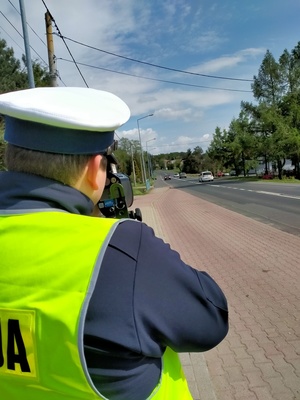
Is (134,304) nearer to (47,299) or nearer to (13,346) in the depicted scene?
(47,299)

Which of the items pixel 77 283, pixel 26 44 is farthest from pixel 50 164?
pixel 26 44

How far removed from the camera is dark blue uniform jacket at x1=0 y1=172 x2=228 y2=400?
0.87 meters

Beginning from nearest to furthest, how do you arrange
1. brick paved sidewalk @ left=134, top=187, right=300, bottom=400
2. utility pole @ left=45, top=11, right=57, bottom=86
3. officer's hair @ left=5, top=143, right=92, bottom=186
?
officer's hair @ left=5, top=143, right=92, bottom=186 → brick paved sidewalk @ left=134, top=187, right=300, bottom=400 → utility pole @ left=45, top=11, right=57, bottom=86

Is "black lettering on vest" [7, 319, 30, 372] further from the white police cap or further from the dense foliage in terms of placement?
the dense foliage

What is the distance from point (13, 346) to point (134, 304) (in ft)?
1.07

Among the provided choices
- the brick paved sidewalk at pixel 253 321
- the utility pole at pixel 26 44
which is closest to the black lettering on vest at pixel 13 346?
the brick paved sidewalk at pixel 253 321

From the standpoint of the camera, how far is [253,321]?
13.5 ft

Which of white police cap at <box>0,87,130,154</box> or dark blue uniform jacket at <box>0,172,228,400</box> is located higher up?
white police cap at <box>0,87,130,154</box>

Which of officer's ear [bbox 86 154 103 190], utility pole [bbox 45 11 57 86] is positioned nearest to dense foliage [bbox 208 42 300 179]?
utility pole [bbox 45 11 57 86]

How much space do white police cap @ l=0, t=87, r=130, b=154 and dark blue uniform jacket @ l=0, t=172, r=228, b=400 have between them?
106 mm

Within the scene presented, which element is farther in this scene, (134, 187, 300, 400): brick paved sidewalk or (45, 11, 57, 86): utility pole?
(45, 11, 57, 86): utility pole

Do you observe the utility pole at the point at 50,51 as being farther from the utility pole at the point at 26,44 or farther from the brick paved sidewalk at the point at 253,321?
the brick paved sidewalk at the point at 253,321

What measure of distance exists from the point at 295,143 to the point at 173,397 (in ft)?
139

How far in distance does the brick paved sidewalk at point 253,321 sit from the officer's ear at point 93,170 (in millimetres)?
2342
